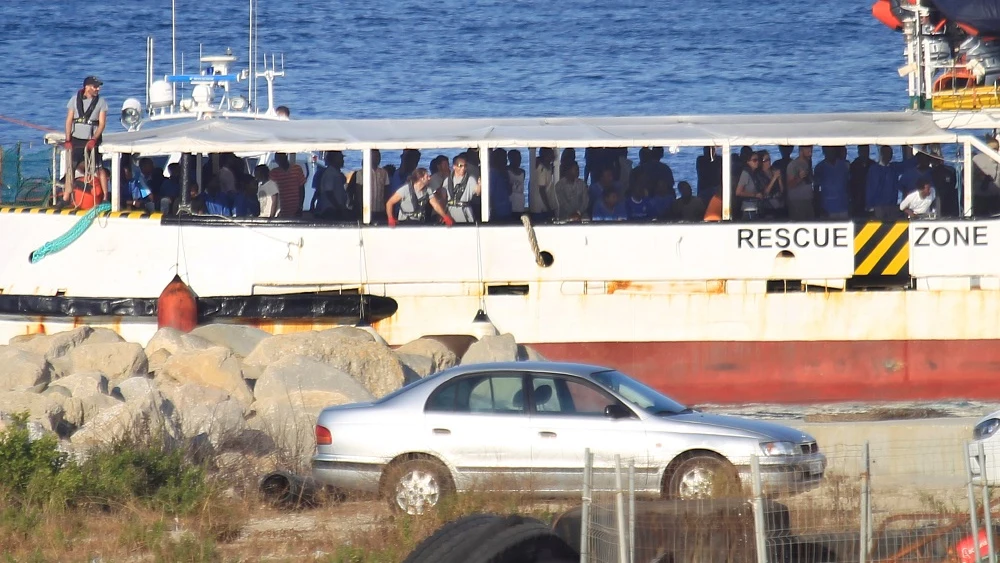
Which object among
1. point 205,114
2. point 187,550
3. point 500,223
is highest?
point 205,114

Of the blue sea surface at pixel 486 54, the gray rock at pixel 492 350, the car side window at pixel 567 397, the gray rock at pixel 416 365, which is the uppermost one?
the blue sea surface at pixel 486 54

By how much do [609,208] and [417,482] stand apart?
262 inches

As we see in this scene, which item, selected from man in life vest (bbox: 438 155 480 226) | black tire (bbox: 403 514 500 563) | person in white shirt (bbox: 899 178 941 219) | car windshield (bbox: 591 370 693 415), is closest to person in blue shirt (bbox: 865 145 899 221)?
person in white shirt (bbox: 899 178 941 219)

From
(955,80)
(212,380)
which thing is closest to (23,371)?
(212,380)

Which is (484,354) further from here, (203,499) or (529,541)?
(529,541)

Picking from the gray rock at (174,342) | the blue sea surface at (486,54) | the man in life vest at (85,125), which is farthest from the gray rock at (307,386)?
the blue sea surface at (486,54)

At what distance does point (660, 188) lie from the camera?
16391mm

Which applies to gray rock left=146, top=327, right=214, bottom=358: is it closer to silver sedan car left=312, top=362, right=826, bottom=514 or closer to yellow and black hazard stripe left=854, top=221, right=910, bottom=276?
silver sedan car left=312, top=362, right=826, bottom=514

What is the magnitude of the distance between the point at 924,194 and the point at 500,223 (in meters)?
4.74

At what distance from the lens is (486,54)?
2520 inches

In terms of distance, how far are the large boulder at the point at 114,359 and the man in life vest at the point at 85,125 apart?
2.40m

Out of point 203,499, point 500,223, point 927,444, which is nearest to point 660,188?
point 500,223

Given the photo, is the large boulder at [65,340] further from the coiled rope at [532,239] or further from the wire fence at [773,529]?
the wire fence at [773,529]

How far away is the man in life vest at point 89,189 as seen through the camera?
16625mm
